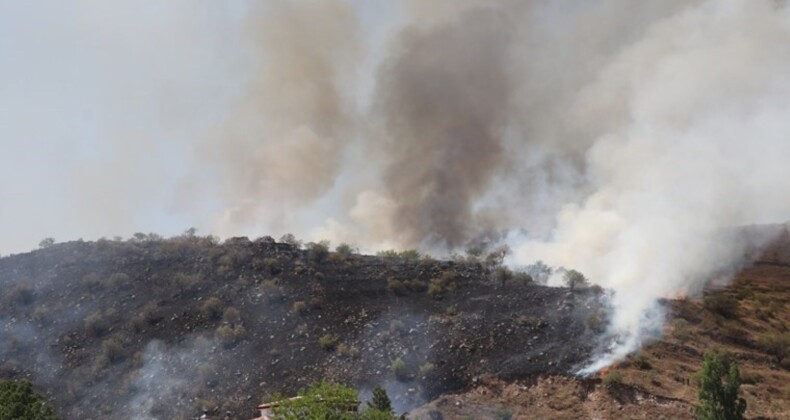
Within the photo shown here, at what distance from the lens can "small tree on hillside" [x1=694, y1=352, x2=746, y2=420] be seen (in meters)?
33.4

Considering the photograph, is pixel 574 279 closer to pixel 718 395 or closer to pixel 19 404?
pixel 718 395

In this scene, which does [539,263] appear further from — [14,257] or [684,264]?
[14,257]

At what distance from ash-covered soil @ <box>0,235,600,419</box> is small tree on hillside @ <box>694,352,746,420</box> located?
13.8 m

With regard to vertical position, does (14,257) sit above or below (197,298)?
above

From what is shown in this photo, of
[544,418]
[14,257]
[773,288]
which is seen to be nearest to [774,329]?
[773,288]

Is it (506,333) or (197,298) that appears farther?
(197,298)

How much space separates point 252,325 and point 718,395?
3611cm

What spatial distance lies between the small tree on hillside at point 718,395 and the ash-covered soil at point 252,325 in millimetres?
13774

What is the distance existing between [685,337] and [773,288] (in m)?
25.7

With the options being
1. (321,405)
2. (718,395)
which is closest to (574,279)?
(718,395)

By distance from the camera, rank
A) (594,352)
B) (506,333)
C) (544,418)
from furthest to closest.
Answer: (506,333) < (594,352) < (544,418)

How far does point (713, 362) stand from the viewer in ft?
112

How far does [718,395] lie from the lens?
33750 mm

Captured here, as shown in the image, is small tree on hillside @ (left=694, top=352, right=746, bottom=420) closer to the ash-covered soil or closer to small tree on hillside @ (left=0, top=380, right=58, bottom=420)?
the ash-covered soil
